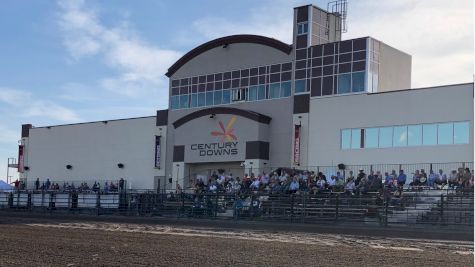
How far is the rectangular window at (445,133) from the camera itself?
3516 centimetres

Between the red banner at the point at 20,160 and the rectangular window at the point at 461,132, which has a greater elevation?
the rectangular window at the point at 461,132

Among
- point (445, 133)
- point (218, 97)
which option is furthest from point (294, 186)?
point (218, 97)

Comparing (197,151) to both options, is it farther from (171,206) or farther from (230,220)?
(230,220)

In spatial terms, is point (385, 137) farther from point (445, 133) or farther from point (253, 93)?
point (253, 93)

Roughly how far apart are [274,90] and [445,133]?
12.3 meters

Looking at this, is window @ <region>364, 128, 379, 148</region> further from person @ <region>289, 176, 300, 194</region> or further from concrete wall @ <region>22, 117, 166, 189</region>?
concrete wall @ <region>22, 117, 166, 189</region>

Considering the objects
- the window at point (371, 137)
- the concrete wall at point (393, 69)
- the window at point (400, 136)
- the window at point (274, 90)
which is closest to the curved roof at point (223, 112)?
the window at point (274, 90)

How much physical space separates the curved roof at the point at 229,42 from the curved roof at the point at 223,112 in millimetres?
4530

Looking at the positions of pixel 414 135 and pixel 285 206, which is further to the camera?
pixel 414 135

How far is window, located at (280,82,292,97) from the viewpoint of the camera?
140 ft

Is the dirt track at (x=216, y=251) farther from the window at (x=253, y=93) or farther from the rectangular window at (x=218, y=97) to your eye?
the rectangular window at (x=218, y=97)

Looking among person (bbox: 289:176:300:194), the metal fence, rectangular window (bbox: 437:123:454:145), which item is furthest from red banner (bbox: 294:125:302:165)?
person (bbox: 289:176:300:194)

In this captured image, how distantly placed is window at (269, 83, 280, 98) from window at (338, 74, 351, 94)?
15.4 ft

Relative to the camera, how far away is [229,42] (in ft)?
152
